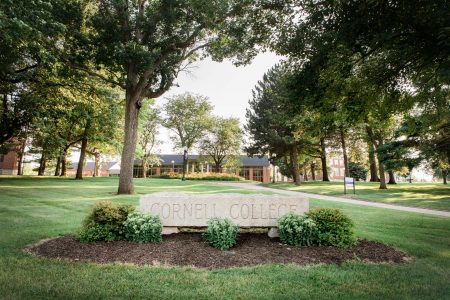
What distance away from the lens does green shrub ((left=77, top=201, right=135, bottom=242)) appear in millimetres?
7305

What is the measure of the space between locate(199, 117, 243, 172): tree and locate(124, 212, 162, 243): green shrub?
175ft

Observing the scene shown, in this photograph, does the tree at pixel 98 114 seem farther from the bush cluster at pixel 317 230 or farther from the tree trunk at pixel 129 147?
the bush cluster at pixel 317 230

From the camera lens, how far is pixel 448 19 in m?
6.18

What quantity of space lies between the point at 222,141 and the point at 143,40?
44.6 meters

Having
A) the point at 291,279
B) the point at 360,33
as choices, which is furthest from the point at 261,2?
the point at 291,279

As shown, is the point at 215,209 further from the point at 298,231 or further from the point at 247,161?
the point at 247,161

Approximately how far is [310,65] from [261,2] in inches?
91.7

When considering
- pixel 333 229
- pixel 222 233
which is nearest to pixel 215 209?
pixel 222 233

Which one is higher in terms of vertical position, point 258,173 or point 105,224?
point 258,173

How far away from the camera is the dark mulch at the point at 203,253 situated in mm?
6199

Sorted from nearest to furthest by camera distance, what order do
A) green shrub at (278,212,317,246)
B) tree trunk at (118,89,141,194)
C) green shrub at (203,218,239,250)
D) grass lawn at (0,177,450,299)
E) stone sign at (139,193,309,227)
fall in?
grass lawn at (0,177,450,299), green shrub at (203,218,239,250), green shrub at (278,212,317,246), stone sign at (139,193,309,227), tree trunk at (118,89,141,194)

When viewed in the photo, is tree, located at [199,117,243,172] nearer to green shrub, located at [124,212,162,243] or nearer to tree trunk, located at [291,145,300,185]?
tree trunk, located at [291,145,300,185]

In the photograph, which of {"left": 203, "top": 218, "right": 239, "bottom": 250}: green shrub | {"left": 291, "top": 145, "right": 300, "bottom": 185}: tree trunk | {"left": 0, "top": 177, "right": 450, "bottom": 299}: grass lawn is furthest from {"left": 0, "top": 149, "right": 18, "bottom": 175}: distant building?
{"left": 203, "top": 218, "right": 239, "bottom": 250}: green shrub

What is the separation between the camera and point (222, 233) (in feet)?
23.0
